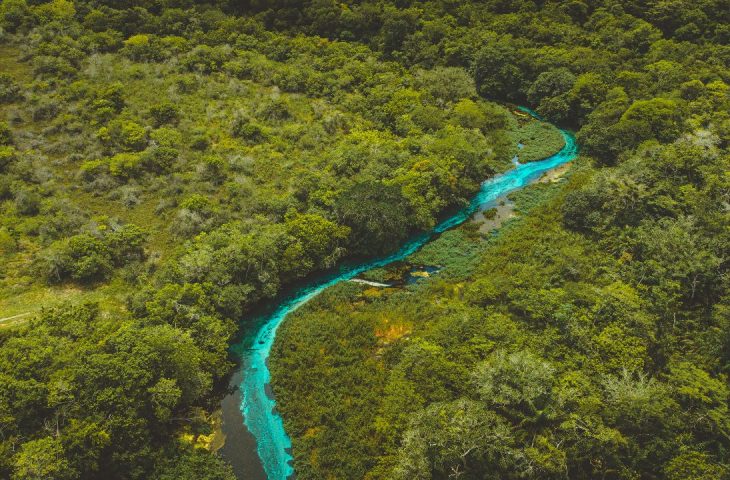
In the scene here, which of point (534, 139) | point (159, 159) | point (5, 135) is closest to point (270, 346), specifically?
point (159, 159)

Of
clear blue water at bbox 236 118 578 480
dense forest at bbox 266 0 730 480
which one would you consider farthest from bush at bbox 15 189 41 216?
dense forest at bbox 266 0 730 480

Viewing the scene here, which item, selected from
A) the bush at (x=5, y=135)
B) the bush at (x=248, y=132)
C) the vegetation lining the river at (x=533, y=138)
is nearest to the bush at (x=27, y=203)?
the bush at (x=5, y=135)

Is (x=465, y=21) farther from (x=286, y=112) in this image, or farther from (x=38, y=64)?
(x=38, y=64)

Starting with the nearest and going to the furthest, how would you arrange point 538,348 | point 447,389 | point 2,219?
point 447,389 → point 538,348 → point 2,219

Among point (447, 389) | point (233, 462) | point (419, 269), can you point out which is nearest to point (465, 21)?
point (419, 269)

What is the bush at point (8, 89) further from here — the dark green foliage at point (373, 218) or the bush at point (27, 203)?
the dark green foliage at point (373, 218)

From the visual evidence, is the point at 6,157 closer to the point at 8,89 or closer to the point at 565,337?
the point at 8,89
